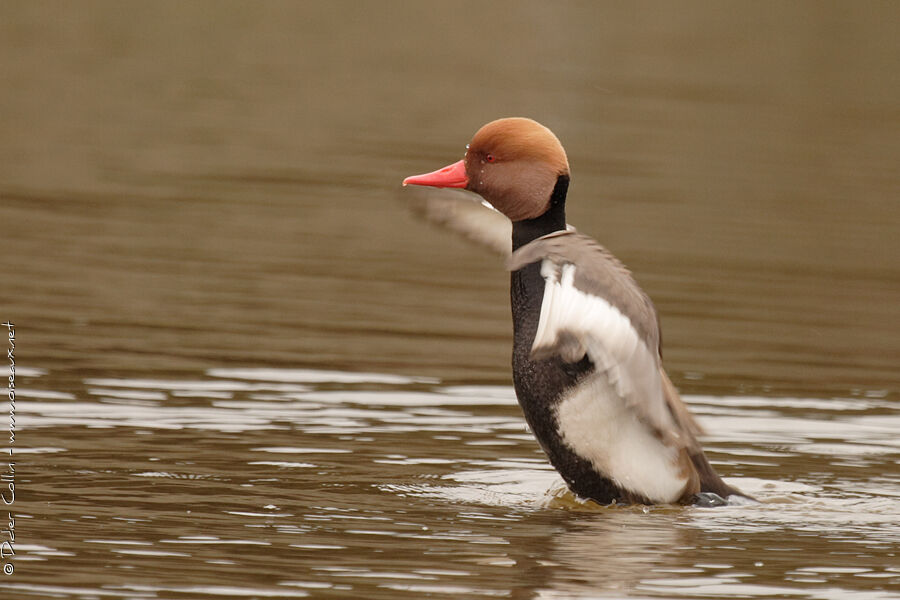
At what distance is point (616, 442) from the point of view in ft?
25.3

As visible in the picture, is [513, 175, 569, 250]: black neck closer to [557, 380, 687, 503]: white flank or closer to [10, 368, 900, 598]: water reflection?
[557, 380, 687, 503]: white flank

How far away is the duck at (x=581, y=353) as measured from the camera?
7.33 metres

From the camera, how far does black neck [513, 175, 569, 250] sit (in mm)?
8070

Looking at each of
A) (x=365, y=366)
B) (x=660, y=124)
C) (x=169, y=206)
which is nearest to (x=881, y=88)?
(x=660, y=124)

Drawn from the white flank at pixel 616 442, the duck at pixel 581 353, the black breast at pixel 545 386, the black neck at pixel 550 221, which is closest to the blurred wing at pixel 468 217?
the duck at pixel 581 353

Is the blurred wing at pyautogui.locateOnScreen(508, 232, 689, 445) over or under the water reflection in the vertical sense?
over

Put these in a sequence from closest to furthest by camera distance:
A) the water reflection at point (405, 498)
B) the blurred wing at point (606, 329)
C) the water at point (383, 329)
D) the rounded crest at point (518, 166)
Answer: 1. the water reflection at point (405, 498)
2. the water at point (383, 329)
3. the blurred wing at point (606, 329)
4. the rounded crest at point (518, 166)

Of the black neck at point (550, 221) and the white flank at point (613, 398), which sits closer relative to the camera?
the white flank at point (613, 398)

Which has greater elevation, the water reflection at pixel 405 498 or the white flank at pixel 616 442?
the white flank at pixel 616 442

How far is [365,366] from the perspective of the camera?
10.3 metres

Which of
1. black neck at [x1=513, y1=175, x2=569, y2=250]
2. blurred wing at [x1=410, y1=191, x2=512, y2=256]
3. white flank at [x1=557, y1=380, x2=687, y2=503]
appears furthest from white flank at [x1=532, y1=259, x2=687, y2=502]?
blurred wing at [x1=410, y1=191, x2=512, y2=256]

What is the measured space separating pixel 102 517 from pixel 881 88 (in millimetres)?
22737

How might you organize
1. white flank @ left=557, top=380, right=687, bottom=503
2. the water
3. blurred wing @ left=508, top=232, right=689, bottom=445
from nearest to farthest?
1. the water
2. blurred wing @ left=508, top=232, right=689, bottom=445
3. white flank @ left=557, top=380, right=687, bottom=503

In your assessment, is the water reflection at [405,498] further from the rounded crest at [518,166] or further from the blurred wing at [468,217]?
the rounded crest at [518,166]
